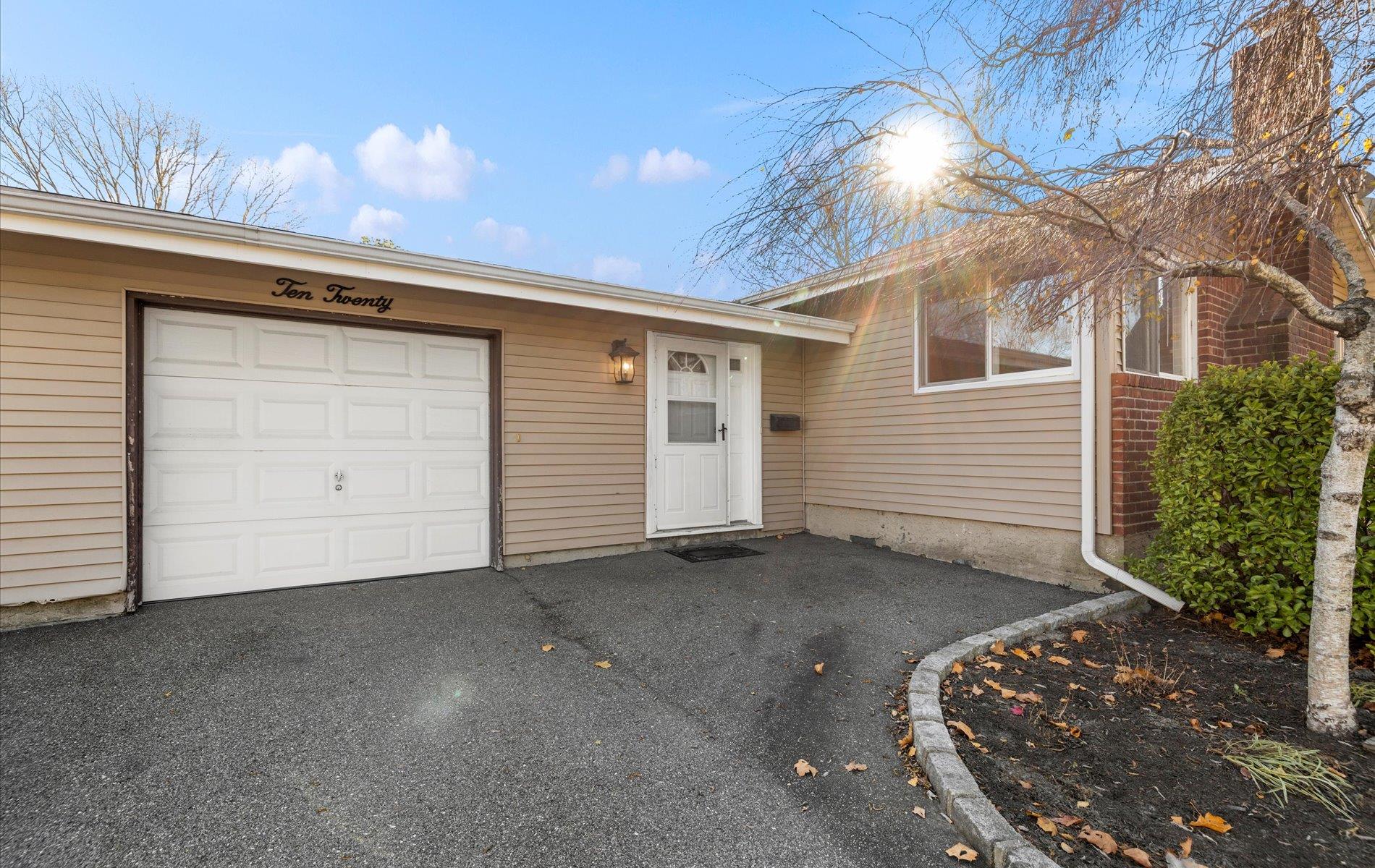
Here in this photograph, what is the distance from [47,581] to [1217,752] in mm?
6154

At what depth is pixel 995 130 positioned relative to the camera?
9.36 ft

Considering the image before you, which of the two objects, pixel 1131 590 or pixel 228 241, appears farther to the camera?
pixel 1131 590

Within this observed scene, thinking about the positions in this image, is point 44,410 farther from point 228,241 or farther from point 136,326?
point 228,241

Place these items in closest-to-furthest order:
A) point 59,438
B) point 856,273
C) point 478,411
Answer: point 59,438 < point 856,273 < point 478,411

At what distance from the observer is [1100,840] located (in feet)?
5.76

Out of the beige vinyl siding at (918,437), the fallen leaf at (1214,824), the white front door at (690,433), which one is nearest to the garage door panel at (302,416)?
the white front door at (690,433)

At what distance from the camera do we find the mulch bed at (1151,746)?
177cm

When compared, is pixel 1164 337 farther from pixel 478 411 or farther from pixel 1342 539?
pixel 478 411

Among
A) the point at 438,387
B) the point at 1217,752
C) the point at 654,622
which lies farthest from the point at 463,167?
the point at 1217,752

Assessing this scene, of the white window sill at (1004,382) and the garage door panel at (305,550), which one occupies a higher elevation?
the white window sill at (1004,382)

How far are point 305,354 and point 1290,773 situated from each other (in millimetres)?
5892

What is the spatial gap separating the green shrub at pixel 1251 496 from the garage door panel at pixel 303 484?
16.9 ft

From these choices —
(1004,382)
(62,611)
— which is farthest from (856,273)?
(62,611)

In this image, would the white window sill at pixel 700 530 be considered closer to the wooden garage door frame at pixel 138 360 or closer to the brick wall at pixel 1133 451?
the wooden garage door frame at pixel 138 360
